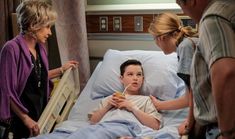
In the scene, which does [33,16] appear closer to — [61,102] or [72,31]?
[61,102]

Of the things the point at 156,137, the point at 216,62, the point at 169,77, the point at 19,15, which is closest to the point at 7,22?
the point at 19,15

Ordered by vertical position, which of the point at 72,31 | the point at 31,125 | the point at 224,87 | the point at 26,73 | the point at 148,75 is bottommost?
the point at 31,125

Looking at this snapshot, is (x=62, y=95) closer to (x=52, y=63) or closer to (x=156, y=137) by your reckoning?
(x=156, y=137)

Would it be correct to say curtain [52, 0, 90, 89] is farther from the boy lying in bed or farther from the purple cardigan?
the purple cardigan

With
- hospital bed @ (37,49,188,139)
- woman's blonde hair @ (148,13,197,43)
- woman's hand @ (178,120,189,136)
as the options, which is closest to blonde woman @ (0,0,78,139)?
hospital bed @ (37,49,188,139)

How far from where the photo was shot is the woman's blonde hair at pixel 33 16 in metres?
2.17

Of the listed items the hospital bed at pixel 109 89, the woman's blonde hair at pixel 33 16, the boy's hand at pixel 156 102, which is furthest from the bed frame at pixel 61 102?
the boy's hand at pixel 156 102

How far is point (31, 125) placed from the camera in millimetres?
2166

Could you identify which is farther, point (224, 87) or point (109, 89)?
point (109, 89)

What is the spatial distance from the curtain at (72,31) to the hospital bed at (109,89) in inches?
7.8

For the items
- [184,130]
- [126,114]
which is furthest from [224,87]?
[126,114]

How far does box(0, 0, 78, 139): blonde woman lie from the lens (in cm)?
212

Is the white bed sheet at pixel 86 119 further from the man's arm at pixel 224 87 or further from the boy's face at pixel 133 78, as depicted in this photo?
the man's arm at pixel 224 87

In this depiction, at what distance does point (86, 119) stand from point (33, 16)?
81cm
